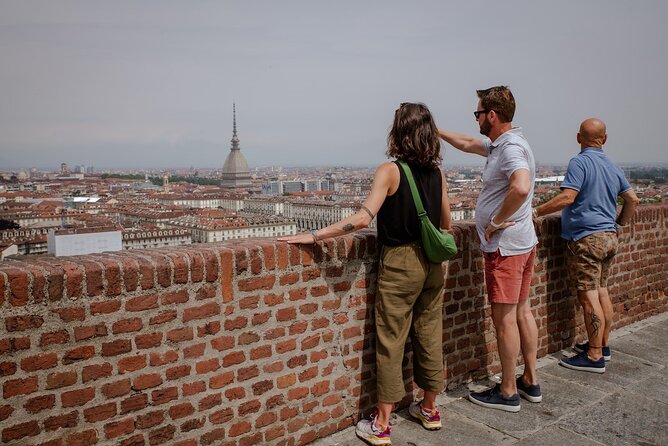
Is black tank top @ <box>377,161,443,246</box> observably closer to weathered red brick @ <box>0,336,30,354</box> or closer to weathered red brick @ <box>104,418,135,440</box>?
weathered red brick @ <box>104,418,135,440</box>

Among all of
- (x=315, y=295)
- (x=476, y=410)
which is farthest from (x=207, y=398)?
(x=476, y=410)

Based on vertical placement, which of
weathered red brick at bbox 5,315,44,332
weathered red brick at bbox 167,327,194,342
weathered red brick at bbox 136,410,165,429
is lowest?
weathered red brick at bbox 136,410,165,429

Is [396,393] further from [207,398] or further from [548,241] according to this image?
[548,241]

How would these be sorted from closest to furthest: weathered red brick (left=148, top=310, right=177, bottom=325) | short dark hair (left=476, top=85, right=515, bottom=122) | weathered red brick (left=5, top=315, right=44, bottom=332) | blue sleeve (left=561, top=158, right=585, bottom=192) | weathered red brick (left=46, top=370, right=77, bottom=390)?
weathered red brick (left=5, top=315, right=44, bottom=332) → weathered red brick (left=46, top=370, right=77, bottom=390) → weathered red brick (left=148, top=310, right=177, bottom=325) → short dark hair (left=476, top=85, right=515, bottom=122) → blue sleeve (left=561, top=158, right=585, bottom=192)

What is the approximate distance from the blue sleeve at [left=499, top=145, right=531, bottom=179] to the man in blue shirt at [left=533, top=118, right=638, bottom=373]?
0.74 m

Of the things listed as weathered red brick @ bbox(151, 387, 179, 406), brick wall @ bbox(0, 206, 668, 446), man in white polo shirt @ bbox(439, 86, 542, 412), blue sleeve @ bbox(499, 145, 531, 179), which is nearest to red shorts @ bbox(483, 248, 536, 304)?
man in white polo shirt @ bbox(439, 86, 542, 412)

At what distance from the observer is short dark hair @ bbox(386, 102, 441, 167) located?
2.45 m

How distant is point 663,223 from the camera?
4848 mm

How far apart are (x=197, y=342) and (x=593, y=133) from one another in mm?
2619

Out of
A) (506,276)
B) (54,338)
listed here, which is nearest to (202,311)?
(54,338)

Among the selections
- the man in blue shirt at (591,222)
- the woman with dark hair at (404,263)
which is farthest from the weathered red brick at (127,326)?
the man in blue shirt at (591,222)

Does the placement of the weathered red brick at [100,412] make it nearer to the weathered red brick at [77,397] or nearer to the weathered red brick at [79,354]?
the weathered red brick at [77,397]

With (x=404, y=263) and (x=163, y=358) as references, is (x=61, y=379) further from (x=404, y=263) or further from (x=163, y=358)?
(x=404, y=263)

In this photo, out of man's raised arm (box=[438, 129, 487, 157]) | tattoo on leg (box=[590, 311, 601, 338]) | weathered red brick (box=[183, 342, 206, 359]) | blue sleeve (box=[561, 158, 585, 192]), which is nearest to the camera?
weathered red brick (box=[183, 342, 206, 359])
